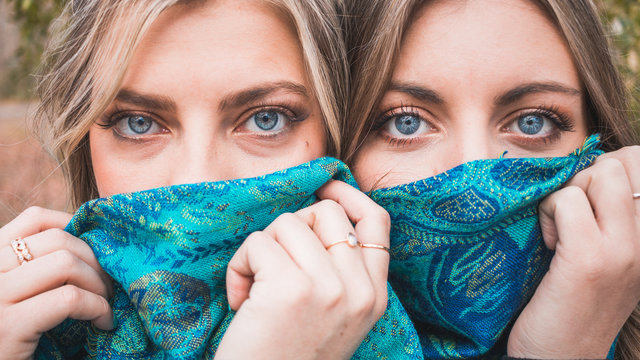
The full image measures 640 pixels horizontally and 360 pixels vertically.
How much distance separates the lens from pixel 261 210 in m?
1.53

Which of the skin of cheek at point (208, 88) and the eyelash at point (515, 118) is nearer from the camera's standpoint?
the skin of cheek at point (208, 88)

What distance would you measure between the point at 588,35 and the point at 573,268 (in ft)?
2.79

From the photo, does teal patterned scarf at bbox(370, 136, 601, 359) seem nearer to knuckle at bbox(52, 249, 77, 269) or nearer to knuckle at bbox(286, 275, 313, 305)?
knuckle at bbox(286, 275, 313, 305)

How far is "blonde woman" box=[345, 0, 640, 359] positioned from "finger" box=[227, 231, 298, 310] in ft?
1.66

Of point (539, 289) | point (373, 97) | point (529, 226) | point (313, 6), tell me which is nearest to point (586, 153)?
point (529, 226)

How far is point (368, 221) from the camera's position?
58.6 inches

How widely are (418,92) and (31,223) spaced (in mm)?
1305

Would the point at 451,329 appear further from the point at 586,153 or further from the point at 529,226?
the point at 586,153

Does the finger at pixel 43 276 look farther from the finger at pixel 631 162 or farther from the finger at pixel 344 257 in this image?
the finger at pixel 631 162

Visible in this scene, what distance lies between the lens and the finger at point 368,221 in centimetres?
141

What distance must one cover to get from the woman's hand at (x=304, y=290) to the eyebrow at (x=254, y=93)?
43 cm

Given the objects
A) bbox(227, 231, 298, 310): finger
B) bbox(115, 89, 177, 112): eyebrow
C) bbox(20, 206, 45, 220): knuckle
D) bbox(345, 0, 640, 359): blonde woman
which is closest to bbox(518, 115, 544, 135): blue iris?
bbox(345, 0, 640, 359): blonde woman

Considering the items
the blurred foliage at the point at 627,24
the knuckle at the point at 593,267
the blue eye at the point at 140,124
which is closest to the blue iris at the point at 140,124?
the blue eye at the point at 140,124

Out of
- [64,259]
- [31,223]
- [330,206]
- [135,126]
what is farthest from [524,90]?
[31,223]
